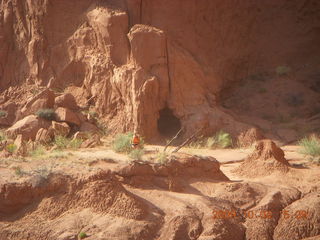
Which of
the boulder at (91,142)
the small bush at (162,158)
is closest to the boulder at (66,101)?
the boulder at (91,142)

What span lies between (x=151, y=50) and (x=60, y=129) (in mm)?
3720

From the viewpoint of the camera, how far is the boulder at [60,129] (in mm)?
13430

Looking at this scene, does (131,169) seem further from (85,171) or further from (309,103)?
(309,103)

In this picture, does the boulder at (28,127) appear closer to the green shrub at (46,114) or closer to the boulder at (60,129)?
the green shrub at (46,114)

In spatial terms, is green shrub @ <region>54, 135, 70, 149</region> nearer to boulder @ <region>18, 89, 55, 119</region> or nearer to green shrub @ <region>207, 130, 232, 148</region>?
boulder @ <region>18, 89, 55, 119</region>

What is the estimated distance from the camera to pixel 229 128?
47.0 ft

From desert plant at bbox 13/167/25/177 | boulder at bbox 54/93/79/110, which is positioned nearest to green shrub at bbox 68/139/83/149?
boulder at bbox 54/93/79/110

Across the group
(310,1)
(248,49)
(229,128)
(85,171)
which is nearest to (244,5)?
(248,49)

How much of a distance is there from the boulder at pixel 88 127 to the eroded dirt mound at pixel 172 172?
240 inches

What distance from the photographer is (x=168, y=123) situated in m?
15.4

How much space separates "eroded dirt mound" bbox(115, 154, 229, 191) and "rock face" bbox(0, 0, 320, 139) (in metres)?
5.60

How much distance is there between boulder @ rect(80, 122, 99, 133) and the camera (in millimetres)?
14116

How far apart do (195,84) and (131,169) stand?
789 centimetres

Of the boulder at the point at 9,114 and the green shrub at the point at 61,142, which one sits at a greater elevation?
the boulder at the point at 9,114
